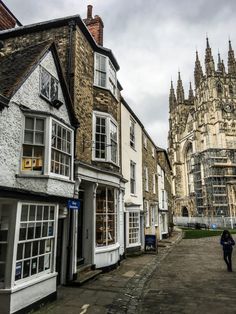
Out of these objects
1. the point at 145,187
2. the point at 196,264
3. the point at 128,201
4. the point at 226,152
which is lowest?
the point at 196,264

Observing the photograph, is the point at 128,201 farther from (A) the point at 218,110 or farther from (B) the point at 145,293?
(A) the point at 218,110

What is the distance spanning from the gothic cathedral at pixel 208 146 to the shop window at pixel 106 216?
2288 inches

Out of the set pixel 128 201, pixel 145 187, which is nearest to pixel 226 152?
pixel 145 187

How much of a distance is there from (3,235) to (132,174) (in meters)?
13.0

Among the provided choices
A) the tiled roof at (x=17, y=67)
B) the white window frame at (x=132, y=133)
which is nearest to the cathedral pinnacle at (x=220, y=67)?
the white window frame at (x=132, y=133)

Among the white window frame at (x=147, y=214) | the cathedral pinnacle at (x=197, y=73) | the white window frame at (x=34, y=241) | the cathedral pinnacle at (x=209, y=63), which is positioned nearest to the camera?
the white window frame at (x=34, y=241)

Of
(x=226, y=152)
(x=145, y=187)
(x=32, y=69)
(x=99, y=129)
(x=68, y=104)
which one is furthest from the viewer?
(x=226, y=152)

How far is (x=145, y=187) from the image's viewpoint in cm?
2217

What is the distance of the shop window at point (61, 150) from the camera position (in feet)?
28.0

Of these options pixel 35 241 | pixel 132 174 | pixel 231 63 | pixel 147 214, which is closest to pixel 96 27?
pixel 132 174

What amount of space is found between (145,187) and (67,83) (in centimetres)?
1314

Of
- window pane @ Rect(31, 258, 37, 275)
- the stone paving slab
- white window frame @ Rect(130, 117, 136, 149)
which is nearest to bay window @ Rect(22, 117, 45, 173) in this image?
window pane @ Rect(31, 258, 37, 275)

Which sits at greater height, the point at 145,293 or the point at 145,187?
the point at 145,187

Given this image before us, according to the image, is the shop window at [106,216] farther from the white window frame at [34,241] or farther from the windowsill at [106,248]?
the white window frame at [34,241]
